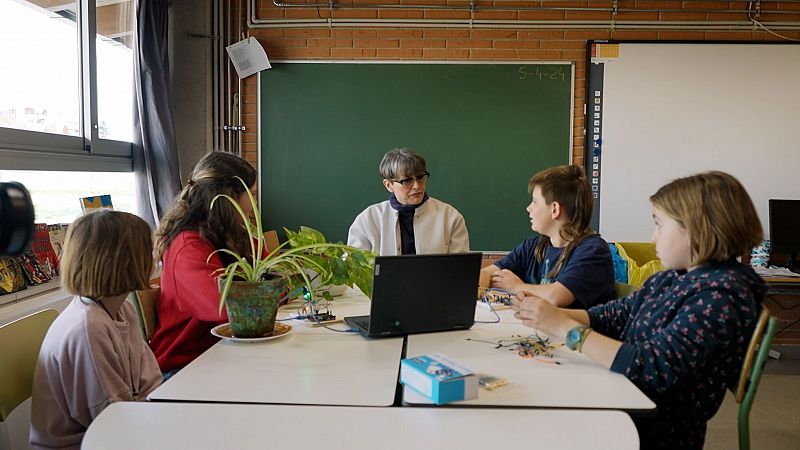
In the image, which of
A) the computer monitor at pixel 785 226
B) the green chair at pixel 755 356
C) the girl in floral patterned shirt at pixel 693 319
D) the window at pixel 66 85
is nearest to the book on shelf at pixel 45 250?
the window at pixel 66 85

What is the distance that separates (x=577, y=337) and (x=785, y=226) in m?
3.32

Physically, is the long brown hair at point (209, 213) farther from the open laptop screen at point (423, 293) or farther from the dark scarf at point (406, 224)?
the dark scarf at point (406, 224)

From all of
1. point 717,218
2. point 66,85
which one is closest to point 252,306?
point 717,218

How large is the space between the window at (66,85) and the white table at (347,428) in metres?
1.88

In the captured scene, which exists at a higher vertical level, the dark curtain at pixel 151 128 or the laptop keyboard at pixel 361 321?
the dark curtain at pixel 151 128

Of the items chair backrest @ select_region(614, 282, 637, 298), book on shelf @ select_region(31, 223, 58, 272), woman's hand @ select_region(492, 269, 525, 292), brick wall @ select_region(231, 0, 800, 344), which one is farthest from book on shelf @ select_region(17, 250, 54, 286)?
chair backrest @ select_region(614, 282, 637, 298)

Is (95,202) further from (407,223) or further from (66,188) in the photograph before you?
(407,223)

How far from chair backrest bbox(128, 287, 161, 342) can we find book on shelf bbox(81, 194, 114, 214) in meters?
1.04

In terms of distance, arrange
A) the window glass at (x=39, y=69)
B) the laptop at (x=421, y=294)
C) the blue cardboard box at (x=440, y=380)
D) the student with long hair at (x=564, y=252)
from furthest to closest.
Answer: the window glass at (x=39, y=69) → the student with long hair at (x=564, y=252) → the laptop at (x=421, y=294) → the blue cardboard box at (x=440, y=380)

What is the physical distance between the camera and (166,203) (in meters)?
3.78

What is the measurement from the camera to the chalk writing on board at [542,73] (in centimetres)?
432

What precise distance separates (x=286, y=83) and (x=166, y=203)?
1.18 metres

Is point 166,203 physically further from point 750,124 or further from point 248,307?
point 750,124

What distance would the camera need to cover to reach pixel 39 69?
2975mm
